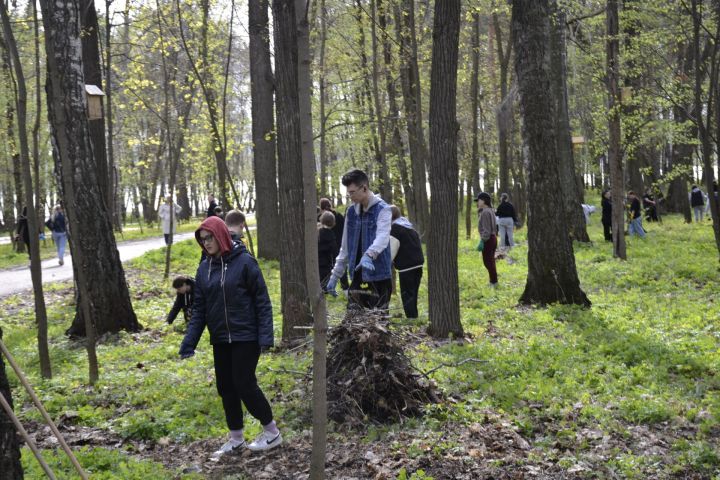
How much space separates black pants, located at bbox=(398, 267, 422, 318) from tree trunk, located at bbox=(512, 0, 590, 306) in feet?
7.43

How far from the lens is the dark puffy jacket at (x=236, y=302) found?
17.5 feet

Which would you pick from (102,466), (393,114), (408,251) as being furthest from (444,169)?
(393,114)

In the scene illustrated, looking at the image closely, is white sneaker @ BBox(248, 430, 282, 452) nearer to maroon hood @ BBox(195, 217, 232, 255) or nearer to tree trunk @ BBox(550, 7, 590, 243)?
maroon hood @ BBox(195, 217, 232, 255)

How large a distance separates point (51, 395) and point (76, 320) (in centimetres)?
343

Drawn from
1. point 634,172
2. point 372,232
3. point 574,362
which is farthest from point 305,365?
point 634,172

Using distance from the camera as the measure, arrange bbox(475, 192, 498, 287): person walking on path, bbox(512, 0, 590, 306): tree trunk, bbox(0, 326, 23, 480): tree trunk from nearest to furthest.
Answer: bbox(0, 326, 23, 480): tree trunk < bbox(512, 0, 590, 306): tree trunk < bbox(475, 192, 498, 287): person walking on path

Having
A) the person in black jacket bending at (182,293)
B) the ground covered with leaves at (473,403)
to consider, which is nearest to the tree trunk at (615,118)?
the ground covered with leaves at (473,403)

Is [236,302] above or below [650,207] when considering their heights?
below

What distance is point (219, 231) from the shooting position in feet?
17.5

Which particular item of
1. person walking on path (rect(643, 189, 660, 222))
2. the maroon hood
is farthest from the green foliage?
person walking on path (rect(643, 189, 660, 222))

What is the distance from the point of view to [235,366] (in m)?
5.37

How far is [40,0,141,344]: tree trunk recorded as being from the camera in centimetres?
959

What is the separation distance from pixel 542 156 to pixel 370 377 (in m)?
6.03

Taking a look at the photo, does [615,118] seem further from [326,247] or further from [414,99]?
[326,247]
